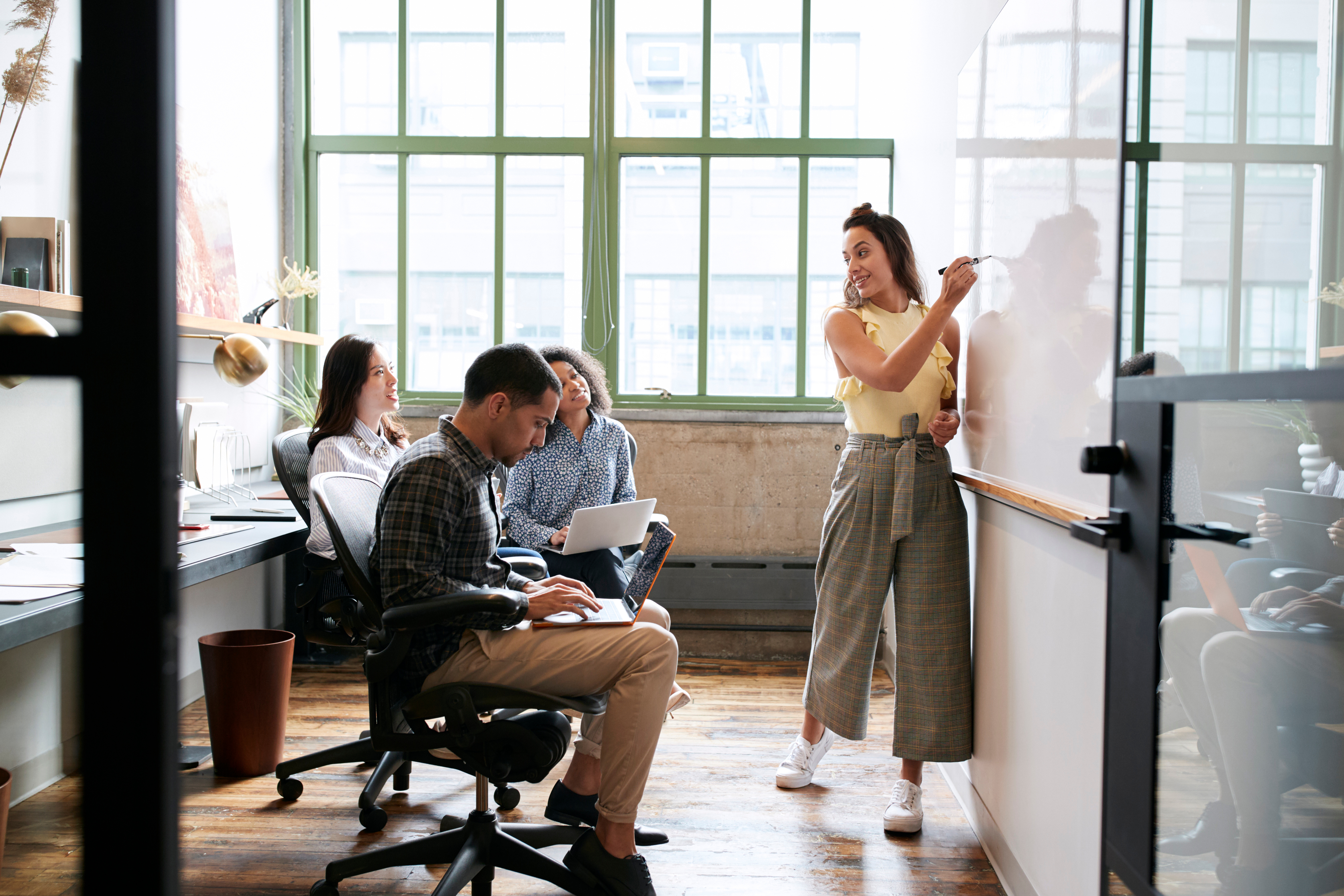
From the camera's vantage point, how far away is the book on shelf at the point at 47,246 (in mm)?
2348

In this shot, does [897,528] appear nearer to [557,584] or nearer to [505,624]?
[557,584]

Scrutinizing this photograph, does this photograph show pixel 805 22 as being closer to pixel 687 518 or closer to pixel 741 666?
pixel 687 518

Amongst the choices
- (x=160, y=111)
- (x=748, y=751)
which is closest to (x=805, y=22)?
(x=748, y=751)

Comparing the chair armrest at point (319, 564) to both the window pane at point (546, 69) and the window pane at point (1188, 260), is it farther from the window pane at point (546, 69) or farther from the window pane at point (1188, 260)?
the window pane at point (546, 69)

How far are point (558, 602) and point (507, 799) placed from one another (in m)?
0.84

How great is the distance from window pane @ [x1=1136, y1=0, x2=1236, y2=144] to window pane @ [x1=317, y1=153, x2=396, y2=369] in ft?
12.8

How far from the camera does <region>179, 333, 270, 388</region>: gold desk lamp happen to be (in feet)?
8.80

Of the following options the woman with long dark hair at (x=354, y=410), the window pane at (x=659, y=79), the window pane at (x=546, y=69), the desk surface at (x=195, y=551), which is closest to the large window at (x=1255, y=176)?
the desk surface at (x=195, y=551)

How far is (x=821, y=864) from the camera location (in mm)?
2211

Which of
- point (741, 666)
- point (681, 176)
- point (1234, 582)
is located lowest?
point (741, 666)

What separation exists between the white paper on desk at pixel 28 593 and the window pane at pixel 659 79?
3.40 meters

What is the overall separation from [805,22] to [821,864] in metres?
3.91

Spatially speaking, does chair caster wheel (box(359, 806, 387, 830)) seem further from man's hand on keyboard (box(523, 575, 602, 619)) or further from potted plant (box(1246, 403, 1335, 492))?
potted plant (box(1246, 403, 1335, 492))

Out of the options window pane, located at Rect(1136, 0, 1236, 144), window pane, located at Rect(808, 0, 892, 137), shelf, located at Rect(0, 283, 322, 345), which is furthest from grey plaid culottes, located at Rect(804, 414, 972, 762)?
window pane, located at Rect(808, 0, 892, 137)
